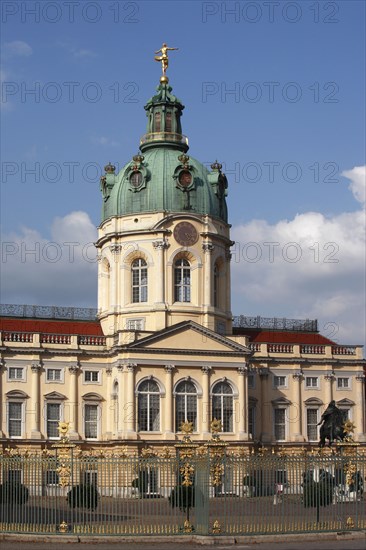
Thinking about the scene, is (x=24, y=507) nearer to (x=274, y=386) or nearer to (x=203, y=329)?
(x=203, y=329)

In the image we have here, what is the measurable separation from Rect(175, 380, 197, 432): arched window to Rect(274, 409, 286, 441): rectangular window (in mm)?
9538

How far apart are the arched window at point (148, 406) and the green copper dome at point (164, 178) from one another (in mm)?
13471

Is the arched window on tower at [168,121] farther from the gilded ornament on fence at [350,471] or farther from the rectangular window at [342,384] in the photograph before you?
the gilded ornament on fence at [350,471]

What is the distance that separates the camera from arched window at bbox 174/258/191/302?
83188mm

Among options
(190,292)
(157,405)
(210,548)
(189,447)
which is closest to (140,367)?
(157,405)

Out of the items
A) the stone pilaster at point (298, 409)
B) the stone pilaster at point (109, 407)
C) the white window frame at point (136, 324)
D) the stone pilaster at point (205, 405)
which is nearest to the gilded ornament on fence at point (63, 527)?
the stone pilaster at point (205, 405)

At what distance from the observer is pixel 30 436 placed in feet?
257

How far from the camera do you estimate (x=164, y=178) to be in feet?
277

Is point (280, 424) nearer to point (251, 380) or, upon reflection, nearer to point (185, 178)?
point (251, 380)

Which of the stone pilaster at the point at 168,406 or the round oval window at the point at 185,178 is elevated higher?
the round oval window at the point at 185,178

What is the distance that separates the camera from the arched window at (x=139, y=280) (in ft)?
274

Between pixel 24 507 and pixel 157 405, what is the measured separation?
117 ft

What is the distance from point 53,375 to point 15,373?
2.79 meters

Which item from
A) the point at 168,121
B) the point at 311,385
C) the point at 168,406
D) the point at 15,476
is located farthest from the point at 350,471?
the point at 168,121
